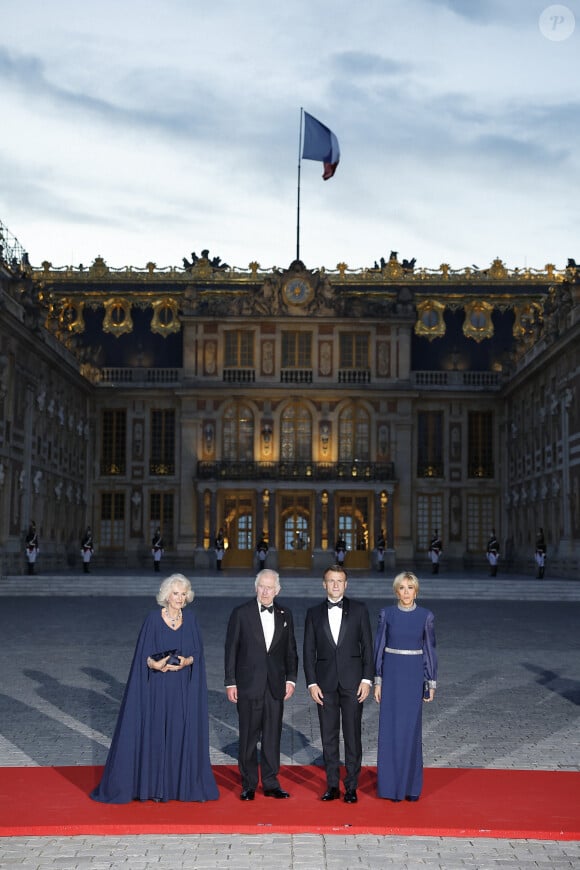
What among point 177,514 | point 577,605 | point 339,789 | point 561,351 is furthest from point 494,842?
point 177,514

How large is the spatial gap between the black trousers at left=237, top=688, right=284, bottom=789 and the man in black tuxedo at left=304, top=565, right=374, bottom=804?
32 centimetres

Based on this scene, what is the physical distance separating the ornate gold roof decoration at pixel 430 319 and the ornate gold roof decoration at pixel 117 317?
1219cm

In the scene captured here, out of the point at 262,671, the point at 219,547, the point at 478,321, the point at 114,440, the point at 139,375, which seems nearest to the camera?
the point at 262,671

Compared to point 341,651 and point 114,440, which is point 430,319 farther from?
point 341,651

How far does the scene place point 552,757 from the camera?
9711 mm

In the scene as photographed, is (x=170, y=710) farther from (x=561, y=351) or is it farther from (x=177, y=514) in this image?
(x=177, y=514)

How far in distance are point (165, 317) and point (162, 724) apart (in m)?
42.8

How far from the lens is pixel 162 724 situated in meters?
7.98

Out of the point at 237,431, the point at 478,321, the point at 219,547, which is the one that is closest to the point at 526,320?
the point at 478,321

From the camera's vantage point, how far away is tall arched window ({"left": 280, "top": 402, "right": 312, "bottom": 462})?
46750 mm

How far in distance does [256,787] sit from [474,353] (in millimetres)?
42101

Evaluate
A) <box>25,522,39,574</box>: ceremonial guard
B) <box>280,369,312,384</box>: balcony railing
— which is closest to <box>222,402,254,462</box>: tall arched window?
<box>280,369,312,384</box>: balcony railing

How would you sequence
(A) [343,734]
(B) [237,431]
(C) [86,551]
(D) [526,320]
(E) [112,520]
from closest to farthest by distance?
(A) [343,734] → (C) [86,551] → (B) [237,431] → (D) [526,320] → (E) [112,520]

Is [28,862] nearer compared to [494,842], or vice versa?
[28,862]
